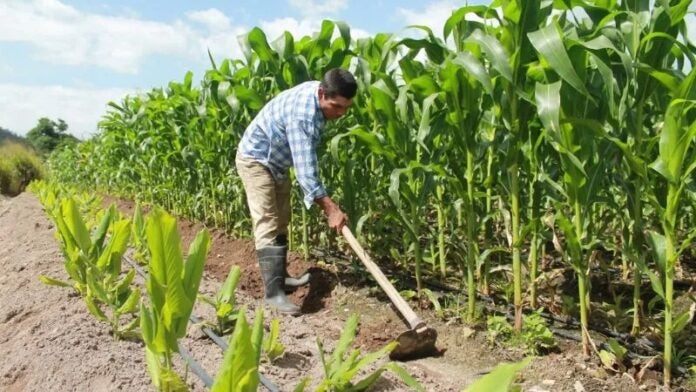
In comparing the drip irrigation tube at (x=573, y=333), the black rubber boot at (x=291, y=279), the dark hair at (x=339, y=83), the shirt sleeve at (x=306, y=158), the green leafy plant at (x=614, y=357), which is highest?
the dark hair at (x=339, y=83)

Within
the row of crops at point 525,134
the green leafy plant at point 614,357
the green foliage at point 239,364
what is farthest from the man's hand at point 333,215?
the green foliage at point 239,364

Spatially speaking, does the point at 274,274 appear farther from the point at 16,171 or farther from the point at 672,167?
the point at 16,171

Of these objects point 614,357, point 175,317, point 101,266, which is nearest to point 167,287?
point 175,317

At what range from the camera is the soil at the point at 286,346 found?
2.40 metres

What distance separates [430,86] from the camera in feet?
11.3

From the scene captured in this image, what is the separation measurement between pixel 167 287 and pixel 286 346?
3.93 feet

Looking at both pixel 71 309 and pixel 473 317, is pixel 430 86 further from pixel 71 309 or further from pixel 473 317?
pixel 71 309

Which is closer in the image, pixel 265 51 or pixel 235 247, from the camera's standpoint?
pixel 265 51

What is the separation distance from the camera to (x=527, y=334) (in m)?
3.11

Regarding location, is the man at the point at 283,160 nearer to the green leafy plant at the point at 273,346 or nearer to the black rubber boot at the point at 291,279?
the black rubber boot at the point at 291,279

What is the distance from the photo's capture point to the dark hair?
370cm

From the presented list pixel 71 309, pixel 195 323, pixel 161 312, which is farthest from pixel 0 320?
pixel 161 312

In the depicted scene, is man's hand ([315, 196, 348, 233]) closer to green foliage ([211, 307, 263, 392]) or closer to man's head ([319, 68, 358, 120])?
man's head ([319, 68, 358, 120])

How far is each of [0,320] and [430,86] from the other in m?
2.81
